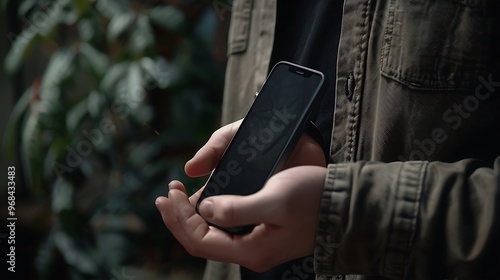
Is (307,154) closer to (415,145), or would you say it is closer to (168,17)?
(415,145)

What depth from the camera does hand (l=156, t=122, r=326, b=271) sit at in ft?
1.24

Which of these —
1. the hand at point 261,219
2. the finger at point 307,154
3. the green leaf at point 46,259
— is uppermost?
the finger at point 307,154

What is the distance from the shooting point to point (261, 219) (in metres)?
0.38

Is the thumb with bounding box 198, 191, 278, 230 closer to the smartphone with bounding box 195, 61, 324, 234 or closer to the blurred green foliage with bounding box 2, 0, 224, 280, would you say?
the smartphone with bounding box 195, 61, 324, 234

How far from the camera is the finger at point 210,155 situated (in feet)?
1.64

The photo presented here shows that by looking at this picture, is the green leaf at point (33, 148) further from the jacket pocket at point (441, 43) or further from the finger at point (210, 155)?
the jacket pocket at point (441, 43)

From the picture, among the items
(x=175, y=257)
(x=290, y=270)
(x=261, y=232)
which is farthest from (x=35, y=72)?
(x=261, y=232)

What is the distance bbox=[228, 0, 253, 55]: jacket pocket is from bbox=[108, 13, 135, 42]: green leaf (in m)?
0.52

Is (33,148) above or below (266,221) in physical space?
below

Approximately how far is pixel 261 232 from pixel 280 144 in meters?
0.09

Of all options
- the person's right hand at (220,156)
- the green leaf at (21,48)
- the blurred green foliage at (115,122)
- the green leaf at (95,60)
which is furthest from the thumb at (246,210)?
the green leaf at (21,48)

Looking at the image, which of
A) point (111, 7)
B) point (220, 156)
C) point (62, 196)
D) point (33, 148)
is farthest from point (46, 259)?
point (220, 156)

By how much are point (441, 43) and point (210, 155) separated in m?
0.22

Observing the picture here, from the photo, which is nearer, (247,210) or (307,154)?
(247,210)
